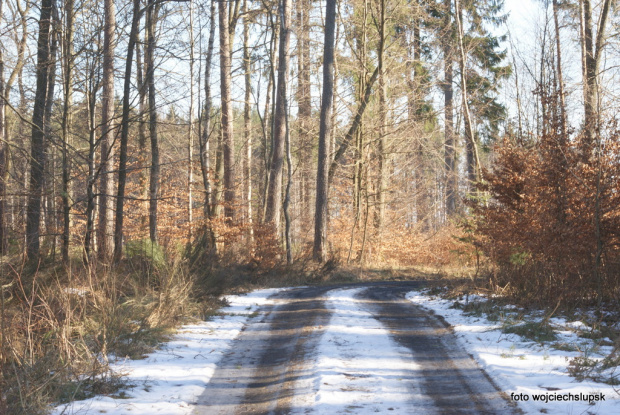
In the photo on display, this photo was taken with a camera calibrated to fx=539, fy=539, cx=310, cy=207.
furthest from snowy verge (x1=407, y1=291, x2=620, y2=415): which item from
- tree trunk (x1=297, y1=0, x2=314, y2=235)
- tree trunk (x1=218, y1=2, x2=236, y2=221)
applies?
tree trunk (x1=297, y1=0, x2=314, y2=235)

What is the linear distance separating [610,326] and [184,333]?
634cm

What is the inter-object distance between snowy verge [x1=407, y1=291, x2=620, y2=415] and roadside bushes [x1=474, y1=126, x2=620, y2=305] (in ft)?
3.52

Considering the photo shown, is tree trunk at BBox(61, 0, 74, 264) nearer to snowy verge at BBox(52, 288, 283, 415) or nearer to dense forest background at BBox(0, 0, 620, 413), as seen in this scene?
dense forest background at BBox(0, 0, 620, 413)

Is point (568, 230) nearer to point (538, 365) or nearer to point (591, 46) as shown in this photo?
point (538, 365)

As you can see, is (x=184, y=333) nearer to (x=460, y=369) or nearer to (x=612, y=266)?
(x=460, y=369)

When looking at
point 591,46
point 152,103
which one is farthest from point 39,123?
point 591,46

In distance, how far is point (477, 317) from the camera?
9.30m

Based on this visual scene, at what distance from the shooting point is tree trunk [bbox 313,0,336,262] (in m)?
21.4

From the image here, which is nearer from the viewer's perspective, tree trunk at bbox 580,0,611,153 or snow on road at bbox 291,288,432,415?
snow on road at bbox 291,288,432,415

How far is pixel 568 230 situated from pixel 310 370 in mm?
5660

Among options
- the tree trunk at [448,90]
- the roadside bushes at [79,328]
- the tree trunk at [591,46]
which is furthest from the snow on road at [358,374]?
the tree trunk at [448,90]

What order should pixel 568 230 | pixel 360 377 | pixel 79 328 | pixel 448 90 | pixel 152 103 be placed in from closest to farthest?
1. pixel 360 377
2. pixel 79 328
3. pixel 568 230
4. pixel 152 103
5. pixel 448 90

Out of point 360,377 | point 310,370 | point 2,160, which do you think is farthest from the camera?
point 2,160

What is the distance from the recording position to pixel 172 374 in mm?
6082
